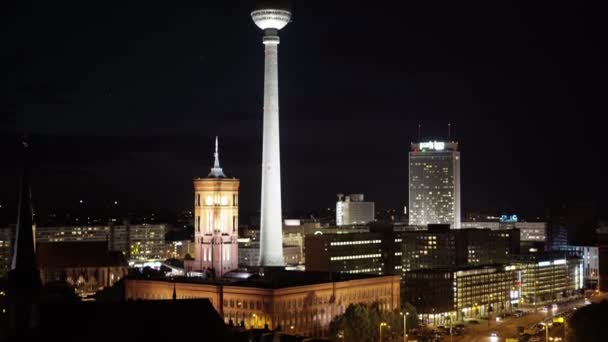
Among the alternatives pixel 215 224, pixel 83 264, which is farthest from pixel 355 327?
pixel 83 264

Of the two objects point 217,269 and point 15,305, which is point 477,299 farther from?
point 15,305

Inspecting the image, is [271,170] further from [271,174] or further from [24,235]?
[24,235]

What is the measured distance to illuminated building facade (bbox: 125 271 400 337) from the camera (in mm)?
138000

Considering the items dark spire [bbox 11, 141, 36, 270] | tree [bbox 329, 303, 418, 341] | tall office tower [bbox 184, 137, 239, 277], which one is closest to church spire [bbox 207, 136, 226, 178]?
tall office tower [bbox 184, 137, 239, 277]

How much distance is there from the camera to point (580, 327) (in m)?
122

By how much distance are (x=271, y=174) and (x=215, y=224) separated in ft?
46.7

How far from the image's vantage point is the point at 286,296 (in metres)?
139

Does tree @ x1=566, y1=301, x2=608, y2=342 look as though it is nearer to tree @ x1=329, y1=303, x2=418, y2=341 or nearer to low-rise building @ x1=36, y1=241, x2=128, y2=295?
tree @ x1=329, y1=303, x2=418, y2=341

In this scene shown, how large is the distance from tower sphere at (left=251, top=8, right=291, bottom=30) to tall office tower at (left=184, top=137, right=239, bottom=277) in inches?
1059

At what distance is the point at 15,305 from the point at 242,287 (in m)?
73.1

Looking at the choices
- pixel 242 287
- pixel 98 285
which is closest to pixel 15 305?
pixel 242 287

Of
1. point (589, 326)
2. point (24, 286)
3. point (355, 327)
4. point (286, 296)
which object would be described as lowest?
point (355, 327)

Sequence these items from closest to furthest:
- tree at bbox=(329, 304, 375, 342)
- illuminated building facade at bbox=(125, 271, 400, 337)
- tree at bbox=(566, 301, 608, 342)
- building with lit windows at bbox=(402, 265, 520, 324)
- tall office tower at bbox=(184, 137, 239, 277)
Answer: tree at bbox=(566, 301, 608, 342) < tree at bbox=(329, 304, 375, 342) < illuminated building facade at bbox=(125, 271, 400, 337) < building with lit windows at bbox=(402, 265, 520, 324) < tall office tower at bbox=(184, 137, 239, 277)

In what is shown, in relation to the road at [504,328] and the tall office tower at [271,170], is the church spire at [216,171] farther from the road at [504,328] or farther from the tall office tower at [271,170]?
the road at [504,328]
